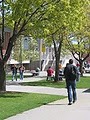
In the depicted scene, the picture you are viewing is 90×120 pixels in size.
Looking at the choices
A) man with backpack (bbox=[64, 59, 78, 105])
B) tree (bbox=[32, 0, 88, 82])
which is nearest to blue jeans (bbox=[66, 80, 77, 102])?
man with backpack (bbox=[64, 59, 78, 105])

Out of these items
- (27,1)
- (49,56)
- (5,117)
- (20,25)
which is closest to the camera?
(5,117)

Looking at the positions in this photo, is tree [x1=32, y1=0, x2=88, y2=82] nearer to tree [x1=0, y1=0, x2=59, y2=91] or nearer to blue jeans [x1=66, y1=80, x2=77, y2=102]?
tree [x1=0, y1=0, x2=59, y2=91]

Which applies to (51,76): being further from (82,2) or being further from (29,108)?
(29,108)

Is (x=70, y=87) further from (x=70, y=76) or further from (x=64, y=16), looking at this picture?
(x=64, y=16)

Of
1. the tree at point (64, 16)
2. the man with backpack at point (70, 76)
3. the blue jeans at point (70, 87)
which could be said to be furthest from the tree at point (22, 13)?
the blue jeans at point (70, 87)

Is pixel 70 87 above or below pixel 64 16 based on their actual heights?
below

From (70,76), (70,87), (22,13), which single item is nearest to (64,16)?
(22,13)

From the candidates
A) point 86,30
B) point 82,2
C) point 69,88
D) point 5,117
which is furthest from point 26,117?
point 86,30

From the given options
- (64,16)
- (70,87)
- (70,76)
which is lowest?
(70,87)

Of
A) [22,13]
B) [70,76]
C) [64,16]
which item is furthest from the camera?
[64,16]

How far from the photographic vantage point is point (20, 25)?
21.5 meters

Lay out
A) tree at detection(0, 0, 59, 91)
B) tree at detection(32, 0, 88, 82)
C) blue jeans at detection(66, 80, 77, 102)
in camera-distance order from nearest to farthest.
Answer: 1. blue jeans at detection(66, 80, 77, 102)
2. tree at detection(0, 0, 59, 91)
3. tree at detection(32, 0, 88, 82)

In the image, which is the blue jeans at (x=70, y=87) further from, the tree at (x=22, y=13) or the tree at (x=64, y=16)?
the tree at (x=22, y=13)

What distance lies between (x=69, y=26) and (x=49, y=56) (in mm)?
67647
